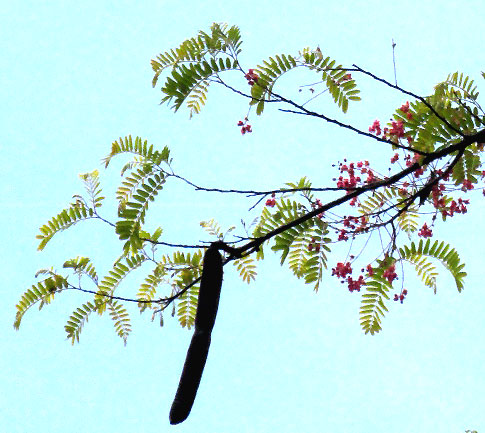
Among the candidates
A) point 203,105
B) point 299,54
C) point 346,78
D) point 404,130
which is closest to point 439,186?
point 404,130

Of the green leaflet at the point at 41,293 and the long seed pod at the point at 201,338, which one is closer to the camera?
the long seed pod at the point at 201,338

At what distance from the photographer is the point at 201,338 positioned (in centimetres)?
335

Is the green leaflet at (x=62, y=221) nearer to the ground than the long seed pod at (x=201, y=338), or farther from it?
farther from it

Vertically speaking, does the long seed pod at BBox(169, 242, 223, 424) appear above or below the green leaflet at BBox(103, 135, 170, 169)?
below

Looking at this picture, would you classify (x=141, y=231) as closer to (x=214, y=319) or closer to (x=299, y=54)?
(x=299, y=54)

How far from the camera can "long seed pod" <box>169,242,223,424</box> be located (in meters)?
3.18

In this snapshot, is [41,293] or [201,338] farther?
[41,293]

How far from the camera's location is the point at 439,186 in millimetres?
4984

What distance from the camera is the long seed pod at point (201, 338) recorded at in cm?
318

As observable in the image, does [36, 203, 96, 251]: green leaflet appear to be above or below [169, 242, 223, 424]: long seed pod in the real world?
above

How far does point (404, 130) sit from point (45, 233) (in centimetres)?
324

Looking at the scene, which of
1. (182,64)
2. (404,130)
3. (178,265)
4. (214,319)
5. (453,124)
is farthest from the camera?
(178,265)

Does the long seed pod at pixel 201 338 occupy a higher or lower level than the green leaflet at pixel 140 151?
lower

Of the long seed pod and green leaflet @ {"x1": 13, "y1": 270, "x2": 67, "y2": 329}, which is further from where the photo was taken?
green leaflet @ {"x1": 13, "y1": 270, "x2": 67, "y2": 329}
